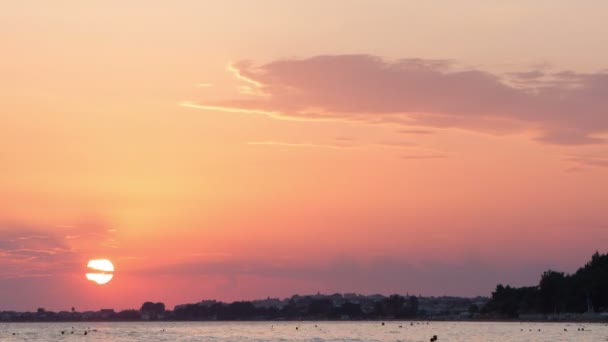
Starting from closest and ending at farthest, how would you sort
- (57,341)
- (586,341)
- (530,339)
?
(586,341) → (530,339) → (57,341)

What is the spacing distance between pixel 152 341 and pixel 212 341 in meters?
11.3

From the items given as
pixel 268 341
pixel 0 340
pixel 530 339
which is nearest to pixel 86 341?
pixel 0 340

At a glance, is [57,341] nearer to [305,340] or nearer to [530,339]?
[305,340]

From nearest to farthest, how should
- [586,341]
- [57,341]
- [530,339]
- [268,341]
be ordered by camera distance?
[586,341] < [530,339] < [268,341] < [57,341]

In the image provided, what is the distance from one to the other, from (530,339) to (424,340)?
16245 mm

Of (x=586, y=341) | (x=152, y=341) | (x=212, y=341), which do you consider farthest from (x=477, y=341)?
(x=152, y=341)

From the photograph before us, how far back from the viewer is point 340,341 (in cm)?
14912

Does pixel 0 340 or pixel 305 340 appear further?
pixel 0 340

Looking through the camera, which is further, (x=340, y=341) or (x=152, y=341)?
(x=152, y=341)

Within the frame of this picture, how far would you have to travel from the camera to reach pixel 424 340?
150125 millimetres

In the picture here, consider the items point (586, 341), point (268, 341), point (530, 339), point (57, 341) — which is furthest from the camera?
point (57, 341)

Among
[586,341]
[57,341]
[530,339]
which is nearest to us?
[586,341]

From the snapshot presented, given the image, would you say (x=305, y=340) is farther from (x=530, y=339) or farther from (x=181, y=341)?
(x=530, y=339)

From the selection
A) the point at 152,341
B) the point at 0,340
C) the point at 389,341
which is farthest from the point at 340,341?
the point at 0,340
